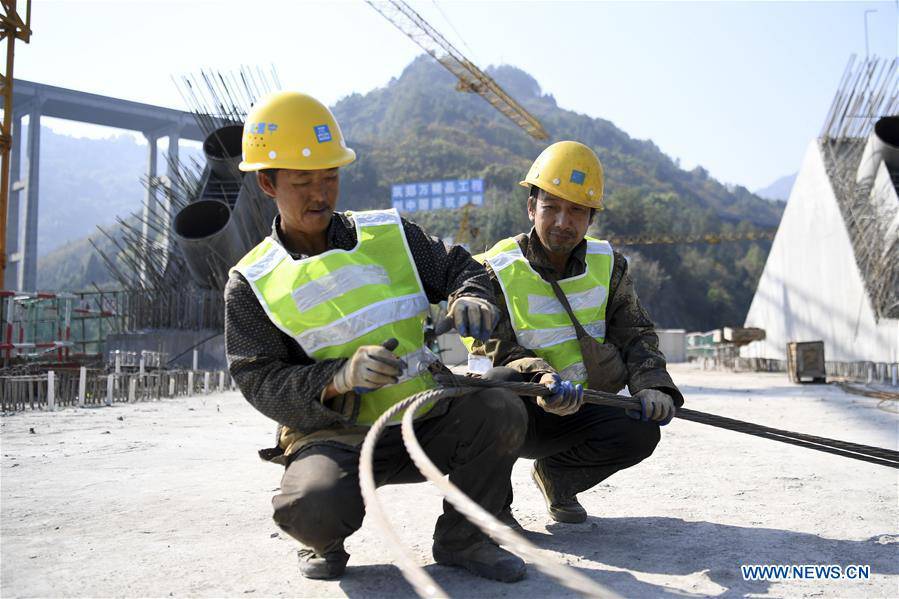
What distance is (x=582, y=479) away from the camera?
147 inches

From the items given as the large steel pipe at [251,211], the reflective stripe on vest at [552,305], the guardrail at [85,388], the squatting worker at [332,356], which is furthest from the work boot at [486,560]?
the large steel pipe at [251,211]

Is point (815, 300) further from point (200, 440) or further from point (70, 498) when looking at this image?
point (70, 498)

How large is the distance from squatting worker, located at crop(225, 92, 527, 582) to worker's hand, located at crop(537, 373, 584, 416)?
14 centimetres

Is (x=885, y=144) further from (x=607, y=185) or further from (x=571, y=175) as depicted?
(x=607, y=185)

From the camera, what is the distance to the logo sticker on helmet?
10.3ft

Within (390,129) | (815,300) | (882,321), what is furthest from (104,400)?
(390,129)

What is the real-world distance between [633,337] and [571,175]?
85cm

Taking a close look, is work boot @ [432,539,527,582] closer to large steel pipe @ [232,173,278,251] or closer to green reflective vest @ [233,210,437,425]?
green reflective vest @ [233,210,437,425]

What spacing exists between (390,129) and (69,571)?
483ft

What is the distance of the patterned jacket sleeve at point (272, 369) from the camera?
112 inches

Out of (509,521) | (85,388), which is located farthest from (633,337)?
(85,388)

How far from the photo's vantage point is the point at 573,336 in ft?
12.5

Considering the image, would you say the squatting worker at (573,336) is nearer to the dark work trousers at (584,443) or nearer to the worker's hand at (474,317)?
the dark work trousers at (584,443)

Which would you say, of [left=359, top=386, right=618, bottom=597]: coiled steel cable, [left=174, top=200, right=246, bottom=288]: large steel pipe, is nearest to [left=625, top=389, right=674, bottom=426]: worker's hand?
[left=359, top=386, right=618, bottom=597]: coiled steel cable
